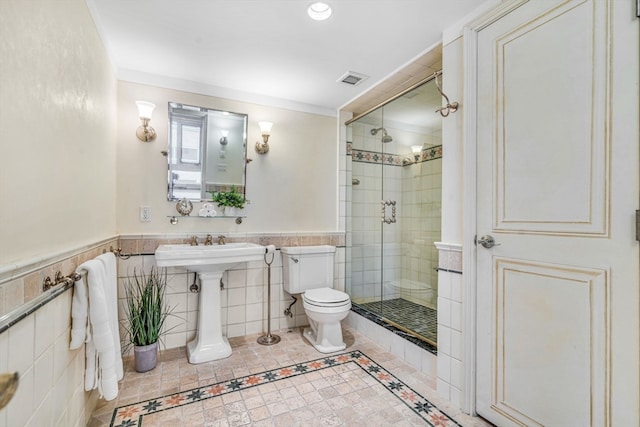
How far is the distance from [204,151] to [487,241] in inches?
87.1

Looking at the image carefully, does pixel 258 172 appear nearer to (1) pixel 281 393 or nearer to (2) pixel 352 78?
(2) pixel 352 78

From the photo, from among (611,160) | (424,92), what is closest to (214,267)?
(424,92)

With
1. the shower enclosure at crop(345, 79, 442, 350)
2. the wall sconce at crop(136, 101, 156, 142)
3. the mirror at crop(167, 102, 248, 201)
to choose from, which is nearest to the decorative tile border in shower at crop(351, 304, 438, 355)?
the shower enclosure at crop(345, 79, 442, 350)

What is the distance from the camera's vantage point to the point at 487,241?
1599 mm

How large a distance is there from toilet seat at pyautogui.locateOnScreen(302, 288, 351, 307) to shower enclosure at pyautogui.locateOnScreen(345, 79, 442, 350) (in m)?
0.43

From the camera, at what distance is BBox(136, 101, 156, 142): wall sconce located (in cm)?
227

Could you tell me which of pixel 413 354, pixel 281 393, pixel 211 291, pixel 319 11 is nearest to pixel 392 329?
pixel 413 354

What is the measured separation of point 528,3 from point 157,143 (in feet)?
8.28

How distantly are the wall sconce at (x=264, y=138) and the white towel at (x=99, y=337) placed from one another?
159 cm

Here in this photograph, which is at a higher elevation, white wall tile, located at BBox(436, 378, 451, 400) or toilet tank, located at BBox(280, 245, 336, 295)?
toilet tank, located at BBox(280, 245, 336, 295)

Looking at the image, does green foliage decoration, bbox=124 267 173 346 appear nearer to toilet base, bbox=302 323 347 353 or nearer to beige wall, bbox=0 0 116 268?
beige wall, bbox=0 0 116 268

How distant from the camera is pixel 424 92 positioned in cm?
233

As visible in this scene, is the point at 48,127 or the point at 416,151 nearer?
the point at 48,127

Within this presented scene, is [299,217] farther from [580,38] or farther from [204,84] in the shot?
[580,38]
